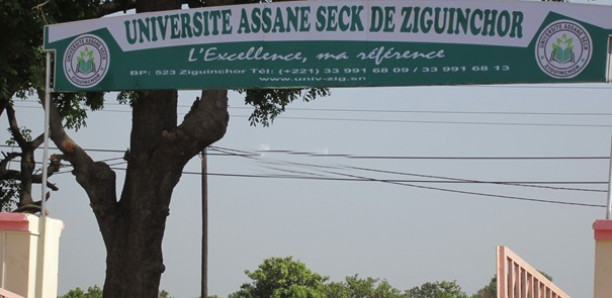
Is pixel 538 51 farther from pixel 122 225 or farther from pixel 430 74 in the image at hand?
pixel 122 225

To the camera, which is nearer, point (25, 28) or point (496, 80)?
point (496, 80)

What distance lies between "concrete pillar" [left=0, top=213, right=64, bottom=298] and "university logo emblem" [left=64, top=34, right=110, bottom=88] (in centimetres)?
205

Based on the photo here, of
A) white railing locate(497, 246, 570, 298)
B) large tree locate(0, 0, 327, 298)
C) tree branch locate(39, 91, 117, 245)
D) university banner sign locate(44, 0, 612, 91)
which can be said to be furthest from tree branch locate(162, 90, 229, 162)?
white railing locate(497, 246, 570, 298)

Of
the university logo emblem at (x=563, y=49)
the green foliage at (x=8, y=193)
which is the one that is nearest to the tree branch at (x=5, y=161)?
the green foliage at (x=8, y=193)

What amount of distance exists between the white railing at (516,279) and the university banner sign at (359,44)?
2106 mm

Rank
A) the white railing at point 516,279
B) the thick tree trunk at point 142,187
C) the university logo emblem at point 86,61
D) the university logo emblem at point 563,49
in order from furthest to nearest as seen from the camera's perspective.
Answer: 1. the thick tree trunk at point 142,187
2. the university logo emblem at point 86,61
3. the university logo emblem at point 563,49
4. the white railing at point 516,279

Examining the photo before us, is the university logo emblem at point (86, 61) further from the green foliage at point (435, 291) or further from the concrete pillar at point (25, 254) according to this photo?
the green foliage at point (435, 291)

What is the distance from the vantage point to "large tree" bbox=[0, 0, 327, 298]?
15273 millimetres

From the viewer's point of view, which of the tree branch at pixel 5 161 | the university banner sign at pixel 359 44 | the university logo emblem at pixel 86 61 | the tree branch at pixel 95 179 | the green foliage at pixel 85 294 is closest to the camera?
the university banner sign at pixel 359 44

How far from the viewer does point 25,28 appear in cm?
1570

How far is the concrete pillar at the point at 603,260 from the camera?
9.48 m

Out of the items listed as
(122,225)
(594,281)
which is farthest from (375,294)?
(594,281)

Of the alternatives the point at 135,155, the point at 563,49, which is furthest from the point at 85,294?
the point at 563,49

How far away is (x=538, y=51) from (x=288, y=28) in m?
2.64
